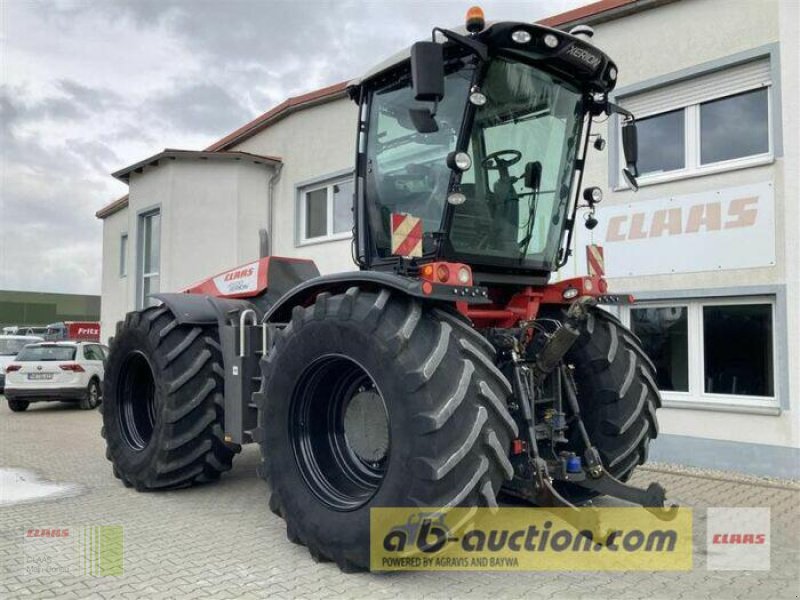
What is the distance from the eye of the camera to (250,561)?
3955 millimetres

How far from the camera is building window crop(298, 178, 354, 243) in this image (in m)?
11.6

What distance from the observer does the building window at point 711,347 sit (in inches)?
264

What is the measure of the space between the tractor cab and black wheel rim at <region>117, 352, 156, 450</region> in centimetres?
278

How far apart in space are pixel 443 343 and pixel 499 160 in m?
1.45

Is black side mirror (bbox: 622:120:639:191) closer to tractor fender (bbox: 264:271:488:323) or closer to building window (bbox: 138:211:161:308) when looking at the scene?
tractor fender (bbox: 264:271:488:323)

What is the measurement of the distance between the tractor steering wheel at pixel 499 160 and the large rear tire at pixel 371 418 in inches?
44.2

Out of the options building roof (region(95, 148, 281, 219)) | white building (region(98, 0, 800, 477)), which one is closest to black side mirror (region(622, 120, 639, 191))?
white building (region(98, 0, 800, 477))

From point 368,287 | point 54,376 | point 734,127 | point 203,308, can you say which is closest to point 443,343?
point 368,287

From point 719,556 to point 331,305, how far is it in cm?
284

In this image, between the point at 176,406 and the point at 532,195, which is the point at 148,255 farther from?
the point at 532,195

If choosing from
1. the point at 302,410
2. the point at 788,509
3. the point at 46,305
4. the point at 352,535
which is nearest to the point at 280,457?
the point at 302,410

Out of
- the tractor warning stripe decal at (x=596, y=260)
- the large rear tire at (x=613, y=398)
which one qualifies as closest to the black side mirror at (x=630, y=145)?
the tractor warning stripe decal at (x=596, y=260)

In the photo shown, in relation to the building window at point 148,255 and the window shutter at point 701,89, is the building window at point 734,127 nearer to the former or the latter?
the window shutter at point 701,89

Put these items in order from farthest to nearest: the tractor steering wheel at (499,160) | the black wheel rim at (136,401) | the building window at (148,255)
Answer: the building window at (148,255) → the black wheel rim at (136,401) → the tractor steering wheel at (499,160)
